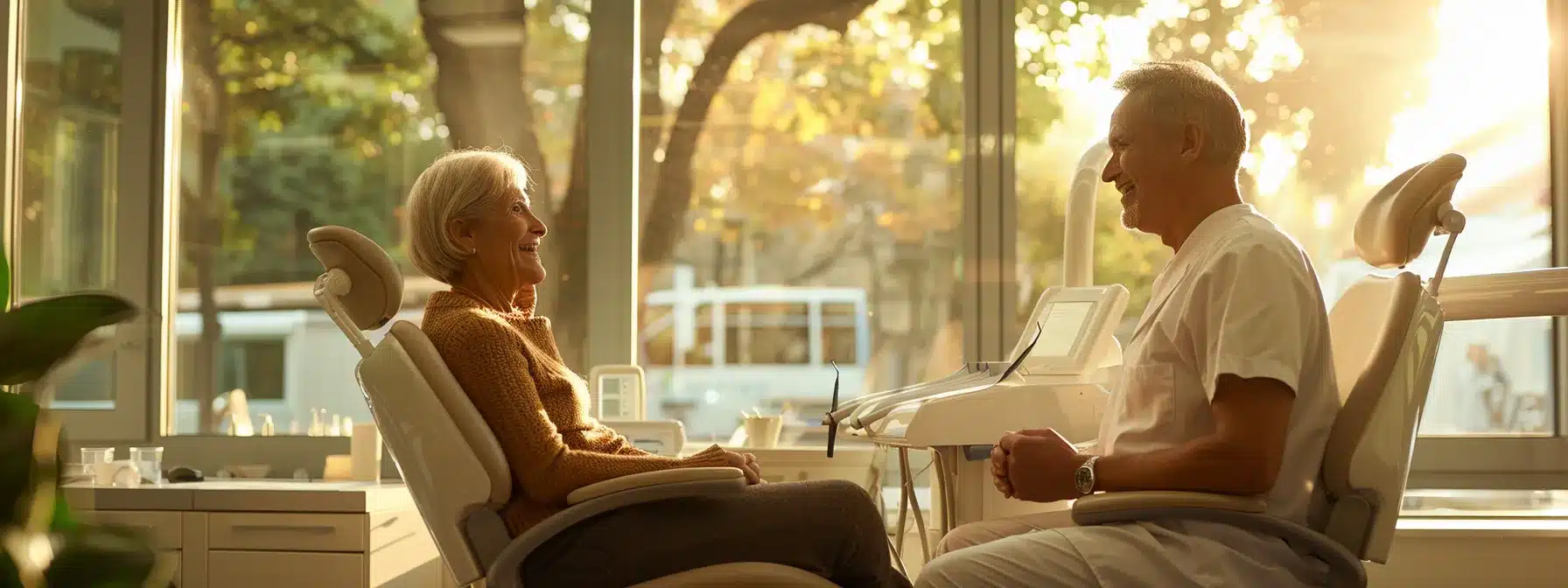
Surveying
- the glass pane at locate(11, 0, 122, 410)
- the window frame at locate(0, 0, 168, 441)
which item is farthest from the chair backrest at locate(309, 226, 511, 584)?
the glass pane at locate(11, 0, 122, 410)

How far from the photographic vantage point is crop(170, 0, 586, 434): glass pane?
4062mm

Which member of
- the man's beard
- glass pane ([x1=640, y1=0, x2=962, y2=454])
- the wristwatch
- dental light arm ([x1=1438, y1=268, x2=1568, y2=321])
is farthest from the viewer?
glass pane ([x1=640, y1=0, x2=962, y2=454])

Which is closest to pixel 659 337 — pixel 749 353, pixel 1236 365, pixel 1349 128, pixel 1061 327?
pixel 749 353

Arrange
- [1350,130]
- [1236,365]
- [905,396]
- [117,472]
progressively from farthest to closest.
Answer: [1350,130]
[117,472]
[905,396]
[1236,365]

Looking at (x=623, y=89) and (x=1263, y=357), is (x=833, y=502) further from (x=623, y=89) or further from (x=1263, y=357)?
(x=623, y=89)

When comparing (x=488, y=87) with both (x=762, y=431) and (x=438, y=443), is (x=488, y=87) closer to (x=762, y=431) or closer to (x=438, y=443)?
(x=762, y=431)

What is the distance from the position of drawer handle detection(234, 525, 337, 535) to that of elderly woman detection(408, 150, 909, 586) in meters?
1.42

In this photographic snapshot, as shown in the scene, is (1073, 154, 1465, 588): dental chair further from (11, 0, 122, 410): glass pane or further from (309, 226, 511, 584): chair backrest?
(11, 0, 122, 410): glass pane

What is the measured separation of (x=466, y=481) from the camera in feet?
5.95

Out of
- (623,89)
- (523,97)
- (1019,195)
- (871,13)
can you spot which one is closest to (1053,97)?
(1019,195)

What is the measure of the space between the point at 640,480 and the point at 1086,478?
1.93ft

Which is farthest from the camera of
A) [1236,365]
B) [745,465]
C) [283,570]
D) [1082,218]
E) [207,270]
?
[207,270]

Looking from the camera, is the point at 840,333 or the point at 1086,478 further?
the point at 840,333

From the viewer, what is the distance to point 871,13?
392 cm
